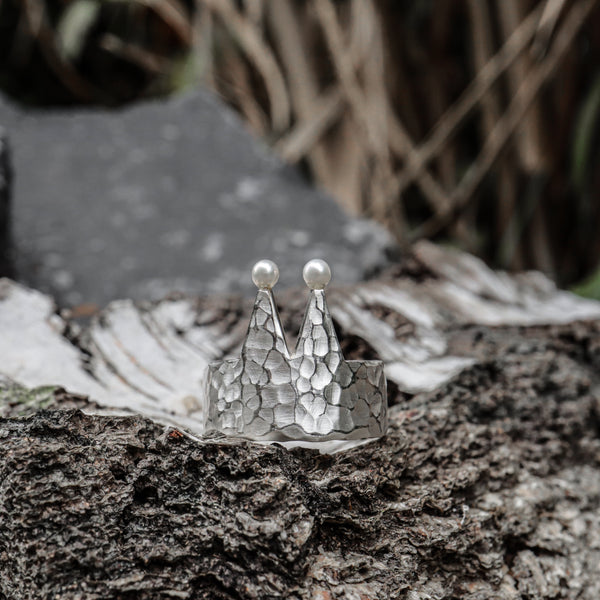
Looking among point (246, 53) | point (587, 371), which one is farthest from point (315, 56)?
point (587, 371)

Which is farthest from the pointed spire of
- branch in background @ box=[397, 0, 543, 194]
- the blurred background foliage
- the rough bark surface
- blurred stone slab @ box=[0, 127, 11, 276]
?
branch in background @ box=[397, 0, 543, 194]

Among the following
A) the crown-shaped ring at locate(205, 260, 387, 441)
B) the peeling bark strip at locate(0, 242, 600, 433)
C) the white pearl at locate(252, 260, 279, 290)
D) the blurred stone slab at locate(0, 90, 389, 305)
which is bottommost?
the blurred stone slab at locate(0, 90, 389, 305)

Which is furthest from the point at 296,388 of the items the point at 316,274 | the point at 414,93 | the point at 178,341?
the point at 414,93

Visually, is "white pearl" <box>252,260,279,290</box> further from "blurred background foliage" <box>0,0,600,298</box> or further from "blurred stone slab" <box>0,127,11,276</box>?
"blurred background foliage" <box>0,0,600,298</box>

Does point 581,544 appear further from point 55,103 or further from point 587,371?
point 55,103

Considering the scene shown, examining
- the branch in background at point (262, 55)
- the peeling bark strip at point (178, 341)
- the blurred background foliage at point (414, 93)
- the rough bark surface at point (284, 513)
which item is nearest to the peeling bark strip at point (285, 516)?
the rough bark surface at point (284, 513)

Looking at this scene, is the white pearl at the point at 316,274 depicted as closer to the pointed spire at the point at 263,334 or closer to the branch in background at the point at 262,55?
the pointed spire at the point at 263,334

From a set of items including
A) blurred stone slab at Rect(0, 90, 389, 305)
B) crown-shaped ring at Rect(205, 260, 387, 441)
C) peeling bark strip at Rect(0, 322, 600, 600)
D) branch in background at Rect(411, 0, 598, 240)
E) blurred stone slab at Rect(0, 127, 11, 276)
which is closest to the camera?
peeling bark strip at Rect(0, 322, 600, 600)
